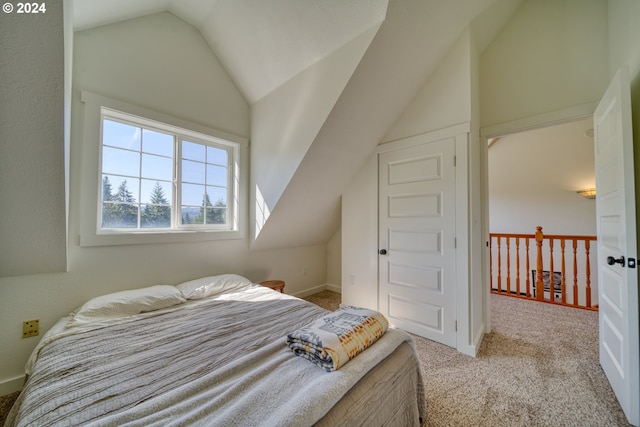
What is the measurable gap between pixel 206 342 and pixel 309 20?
2.40 m

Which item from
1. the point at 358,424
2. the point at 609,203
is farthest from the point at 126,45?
the point at 609,203

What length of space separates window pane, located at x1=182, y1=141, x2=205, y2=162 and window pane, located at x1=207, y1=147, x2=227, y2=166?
69 mm

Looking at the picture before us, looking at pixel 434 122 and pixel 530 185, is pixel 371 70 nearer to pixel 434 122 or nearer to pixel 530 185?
pixel 434 122

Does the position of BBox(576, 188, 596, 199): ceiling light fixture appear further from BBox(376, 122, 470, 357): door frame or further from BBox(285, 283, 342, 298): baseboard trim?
BBox(285, 283, 342, 298): baseboard trim

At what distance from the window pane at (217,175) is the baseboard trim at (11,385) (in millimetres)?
2025

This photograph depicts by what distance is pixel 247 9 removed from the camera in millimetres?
2072

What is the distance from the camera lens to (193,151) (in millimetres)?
2584

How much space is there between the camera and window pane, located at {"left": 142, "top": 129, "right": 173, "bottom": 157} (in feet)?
7.43

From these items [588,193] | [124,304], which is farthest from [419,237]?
[588,193]

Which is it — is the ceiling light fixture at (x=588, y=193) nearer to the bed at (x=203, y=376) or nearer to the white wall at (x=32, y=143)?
the bed at (x=203, y=376)

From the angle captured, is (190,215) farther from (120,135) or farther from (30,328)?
(30,328)

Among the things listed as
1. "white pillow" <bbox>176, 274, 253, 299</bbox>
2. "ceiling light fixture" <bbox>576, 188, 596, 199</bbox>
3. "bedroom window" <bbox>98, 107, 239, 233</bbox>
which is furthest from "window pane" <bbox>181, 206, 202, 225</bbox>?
"ceiling light fixture" <bbox>576, 188, 596, 199</bbox>

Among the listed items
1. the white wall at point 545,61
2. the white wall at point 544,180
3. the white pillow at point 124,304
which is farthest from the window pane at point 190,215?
the white wall at point 544,180

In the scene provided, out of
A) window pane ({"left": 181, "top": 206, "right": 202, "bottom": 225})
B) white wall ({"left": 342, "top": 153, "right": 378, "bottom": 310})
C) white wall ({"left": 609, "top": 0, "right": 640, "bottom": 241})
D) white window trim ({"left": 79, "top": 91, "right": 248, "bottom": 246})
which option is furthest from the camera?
white wall ({"left": 342, "top": 153, "right": 378, "bottom": 310})
